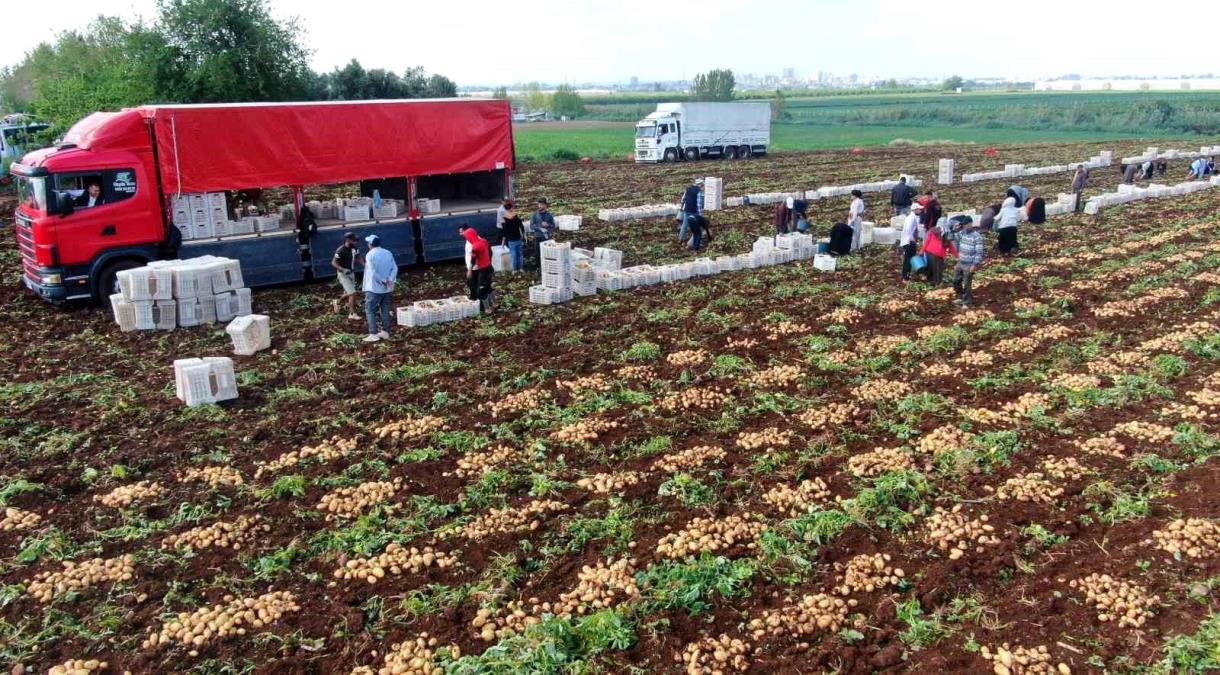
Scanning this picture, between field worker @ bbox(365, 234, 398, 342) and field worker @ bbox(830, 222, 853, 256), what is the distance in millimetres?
10644

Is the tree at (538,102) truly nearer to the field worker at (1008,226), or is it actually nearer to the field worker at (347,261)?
the field worker at (1008,226)

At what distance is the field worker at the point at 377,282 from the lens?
13.1 m

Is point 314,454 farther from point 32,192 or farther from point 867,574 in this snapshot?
point 32,192

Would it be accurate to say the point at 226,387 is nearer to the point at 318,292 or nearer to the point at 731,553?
the point at 318,292

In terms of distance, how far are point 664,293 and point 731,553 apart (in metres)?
9.56

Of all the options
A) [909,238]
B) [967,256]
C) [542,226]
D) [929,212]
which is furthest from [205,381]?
[929,212]

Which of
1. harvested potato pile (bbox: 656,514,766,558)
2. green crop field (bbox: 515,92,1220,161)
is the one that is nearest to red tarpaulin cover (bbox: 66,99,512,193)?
harvested potato pile (bbox: 656,514,766,558)

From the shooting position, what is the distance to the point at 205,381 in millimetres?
10875

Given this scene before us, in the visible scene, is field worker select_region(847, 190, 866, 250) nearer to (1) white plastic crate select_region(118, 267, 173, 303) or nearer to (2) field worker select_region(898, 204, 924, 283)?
(2) field worker select_region(898, 204, 924, 283)

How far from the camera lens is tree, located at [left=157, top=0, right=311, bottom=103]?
39.2 meters

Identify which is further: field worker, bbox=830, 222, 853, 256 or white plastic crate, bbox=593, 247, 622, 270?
field worker, bbox=830, 222, 853, 256

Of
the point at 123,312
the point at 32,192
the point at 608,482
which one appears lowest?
the point at 608,482

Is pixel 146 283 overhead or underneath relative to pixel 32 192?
underneath

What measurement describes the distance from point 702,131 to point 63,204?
1422 inches
